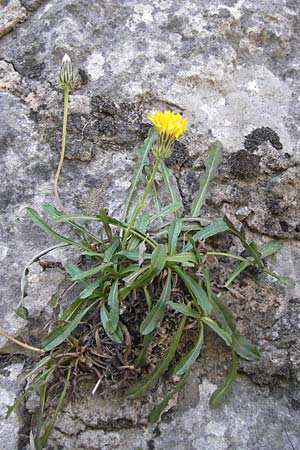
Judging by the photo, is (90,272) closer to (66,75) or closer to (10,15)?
(66,75)

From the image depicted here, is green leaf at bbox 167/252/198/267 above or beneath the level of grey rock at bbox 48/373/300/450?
above

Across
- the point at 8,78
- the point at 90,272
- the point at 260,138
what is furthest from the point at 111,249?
the point at 8,78

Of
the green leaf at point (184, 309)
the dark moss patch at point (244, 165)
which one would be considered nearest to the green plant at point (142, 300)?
the green leaf at point (184, 309)

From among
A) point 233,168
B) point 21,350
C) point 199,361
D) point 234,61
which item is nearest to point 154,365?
point 199,361

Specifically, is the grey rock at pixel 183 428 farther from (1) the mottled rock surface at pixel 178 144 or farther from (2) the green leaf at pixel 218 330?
(2) the green leaf at pixel 218 330

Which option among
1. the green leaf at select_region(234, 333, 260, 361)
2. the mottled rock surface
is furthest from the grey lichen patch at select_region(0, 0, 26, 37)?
the green leaf at select_region(234, 333, 260, 361)

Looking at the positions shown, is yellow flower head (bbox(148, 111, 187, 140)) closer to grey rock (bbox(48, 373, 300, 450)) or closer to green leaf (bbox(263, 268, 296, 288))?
green leaf (bbox(263, 268, 296, 288))

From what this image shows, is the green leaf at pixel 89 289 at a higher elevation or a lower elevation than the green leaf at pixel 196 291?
higher
